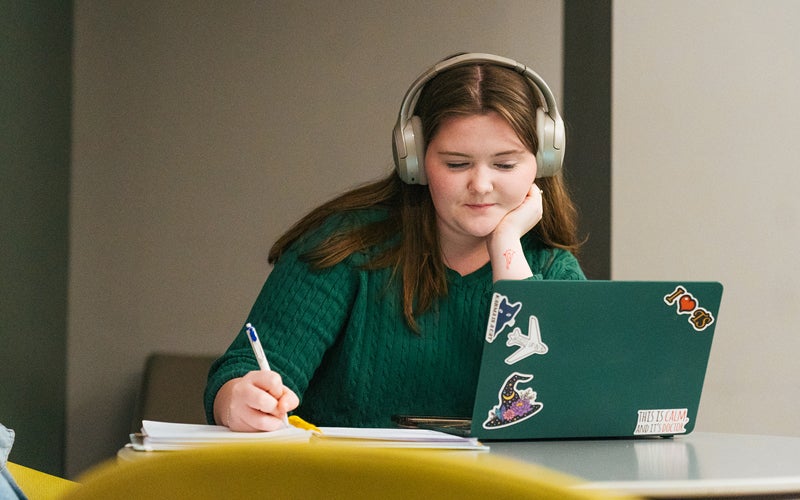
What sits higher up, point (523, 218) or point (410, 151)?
point (410, 151)

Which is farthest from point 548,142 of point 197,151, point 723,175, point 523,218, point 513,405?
point 197,151

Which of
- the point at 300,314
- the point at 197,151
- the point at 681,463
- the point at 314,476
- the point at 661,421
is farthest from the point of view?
the point at 197,151

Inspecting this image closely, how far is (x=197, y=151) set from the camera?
10.8 ft

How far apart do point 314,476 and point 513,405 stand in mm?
947

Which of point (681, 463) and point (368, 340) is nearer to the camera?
point (681, 463)

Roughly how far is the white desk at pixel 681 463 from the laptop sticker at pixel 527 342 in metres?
0.11

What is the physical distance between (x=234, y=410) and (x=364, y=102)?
88.8 inches

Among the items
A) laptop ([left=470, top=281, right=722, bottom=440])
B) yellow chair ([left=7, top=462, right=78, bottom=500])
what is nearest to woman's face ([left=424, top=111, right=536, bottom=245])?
laptop ([left=470, top=281, right=722, bottom=440])

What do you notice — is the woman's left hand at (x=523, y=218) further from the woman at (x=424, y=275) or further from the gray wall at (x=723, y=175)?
the gray wall at (x=723, y=175)

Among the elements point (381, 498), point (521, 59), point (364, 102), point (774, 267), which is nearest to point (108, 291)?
point (364, 102)

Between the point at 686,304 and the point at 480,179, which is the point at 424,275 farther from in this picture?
the point at 686,304

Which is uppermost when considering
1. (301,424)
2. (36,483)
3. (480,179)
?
(480,179)

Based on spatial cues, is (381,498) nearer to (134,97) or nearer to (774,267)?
(774,267)

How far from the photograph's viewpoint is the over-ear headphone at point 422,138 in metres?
1.64
